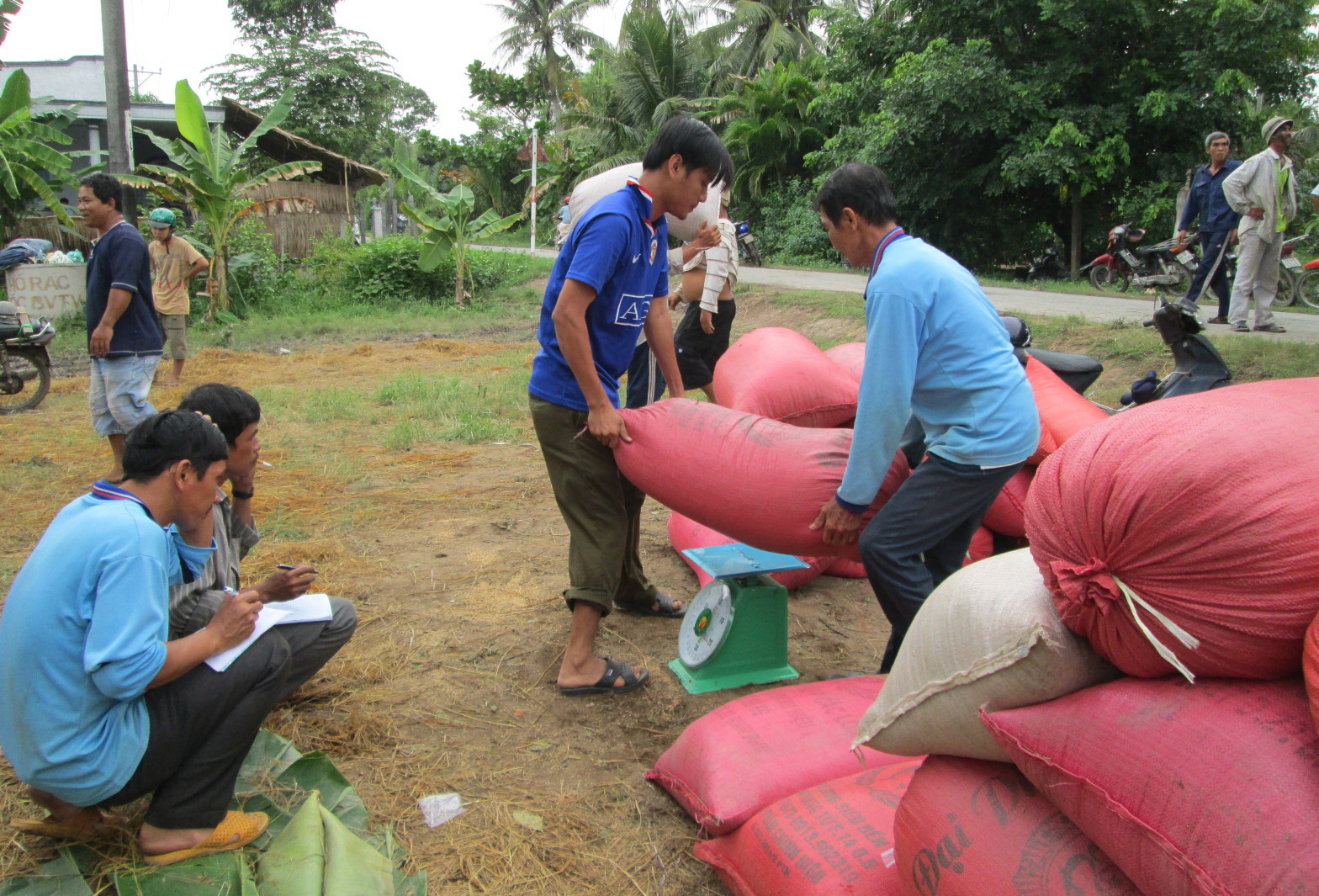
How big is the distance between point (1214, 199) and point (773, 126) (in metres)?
12.1

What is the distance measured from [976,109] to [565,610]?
12.4 meters

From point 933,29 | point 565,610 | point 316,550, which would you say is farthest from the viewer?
point 933,29

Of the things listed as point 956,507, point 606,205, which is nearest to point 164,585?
point 606,205

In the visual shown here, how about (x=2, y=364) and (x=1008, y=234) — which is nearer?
(x=2, y=364)

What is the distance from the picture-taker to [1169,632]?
4.03ft

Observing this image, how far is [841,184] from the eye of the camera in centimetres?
219

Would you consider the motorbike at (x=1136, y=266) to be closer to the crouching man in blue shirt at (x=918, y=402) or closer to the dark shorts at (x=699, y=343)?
the dark shorts at (x=699, y=343)

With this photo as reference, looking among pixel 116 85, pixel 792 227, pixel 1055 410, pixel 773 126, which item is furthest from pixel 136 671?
pixel 773 126

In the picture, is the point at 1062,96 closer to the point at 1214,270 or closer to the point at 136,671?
the point at 1214,270

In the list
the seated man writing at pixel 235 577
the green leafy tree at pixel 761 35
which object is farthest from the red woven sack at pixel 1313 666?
the green leafy tree at pixel 761 35

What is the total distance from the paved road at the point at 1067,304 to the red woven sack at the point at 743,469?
5.27 metres

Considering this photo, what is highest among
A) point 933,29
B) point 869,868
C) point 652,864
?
point 933,29

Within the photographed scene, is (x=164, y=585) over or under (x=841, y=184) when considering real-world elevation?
under

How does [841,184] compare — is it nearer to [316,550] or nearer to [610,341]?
[610,341]
